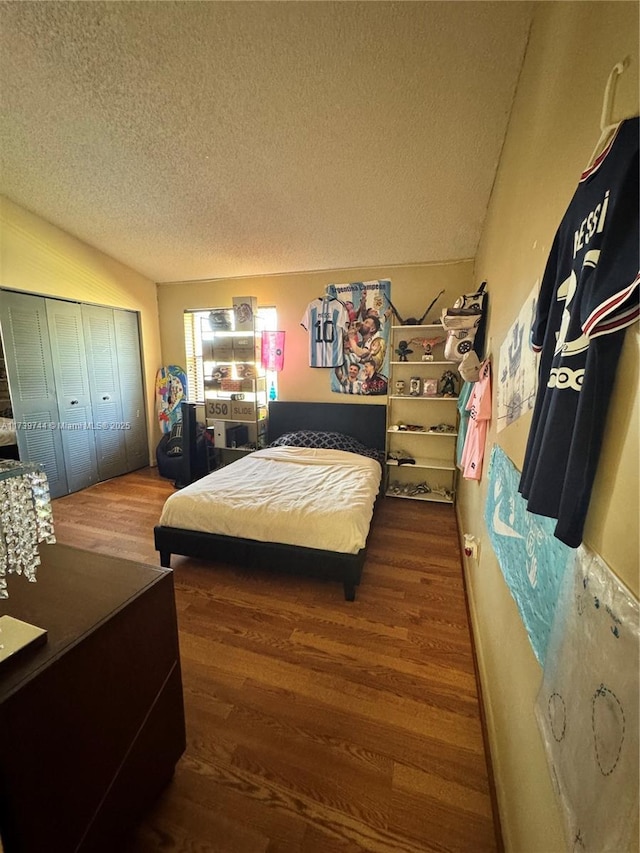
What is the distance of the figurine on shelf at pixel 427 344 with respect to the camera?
3.44 m

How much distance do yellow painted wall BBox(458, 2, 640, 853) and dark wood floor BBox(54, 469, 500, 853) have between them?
0.18m

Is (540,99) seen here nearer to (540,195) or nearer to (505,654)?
(540,195)

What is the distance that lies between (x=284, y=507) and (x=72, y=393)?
3041mm

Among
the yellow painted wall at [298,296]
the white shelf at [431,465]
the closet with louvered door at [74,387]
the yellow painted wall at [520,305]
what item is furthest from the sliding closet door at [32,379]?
the yellow painted wall at [520,305]

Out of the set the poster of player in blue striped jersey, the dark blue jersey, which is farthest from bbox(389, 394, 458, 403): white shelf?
the dark blue jersey

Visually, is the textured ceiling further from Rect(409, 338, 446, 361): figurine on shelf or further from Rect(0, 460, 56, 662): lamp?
Rect(0, 460, 56, 662): lamp

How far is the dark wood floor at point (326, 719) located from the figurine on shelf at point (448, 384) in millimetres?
1692

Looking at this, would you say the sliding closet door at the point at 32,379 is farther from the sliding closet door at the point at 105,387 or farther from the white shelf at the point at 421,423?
the white shelf at the point at 421,423

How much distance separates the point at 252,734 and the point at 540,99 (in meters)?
2.60

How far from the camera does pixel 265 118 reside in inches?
77.0

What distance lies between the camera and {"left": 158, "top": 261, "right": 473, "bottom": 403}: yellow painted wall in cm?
351

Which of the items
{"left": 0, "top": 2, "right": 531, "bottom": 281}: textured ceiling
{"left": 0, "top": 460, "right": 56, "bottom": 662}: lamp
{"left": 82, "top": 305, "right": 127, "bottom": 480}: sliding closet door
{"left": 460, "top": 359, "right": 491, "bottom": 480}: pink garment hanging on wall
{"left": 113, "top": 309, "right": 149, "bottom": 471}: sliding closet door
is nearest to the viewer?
{"left": 0, "top": 460, "right": 56, "bottom": 662}: lamp

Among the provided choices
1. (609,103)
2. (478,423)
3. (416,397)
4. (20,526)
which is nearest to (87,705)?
(20,526)

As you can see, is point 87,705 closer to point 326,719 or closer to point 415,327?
point 326,719
